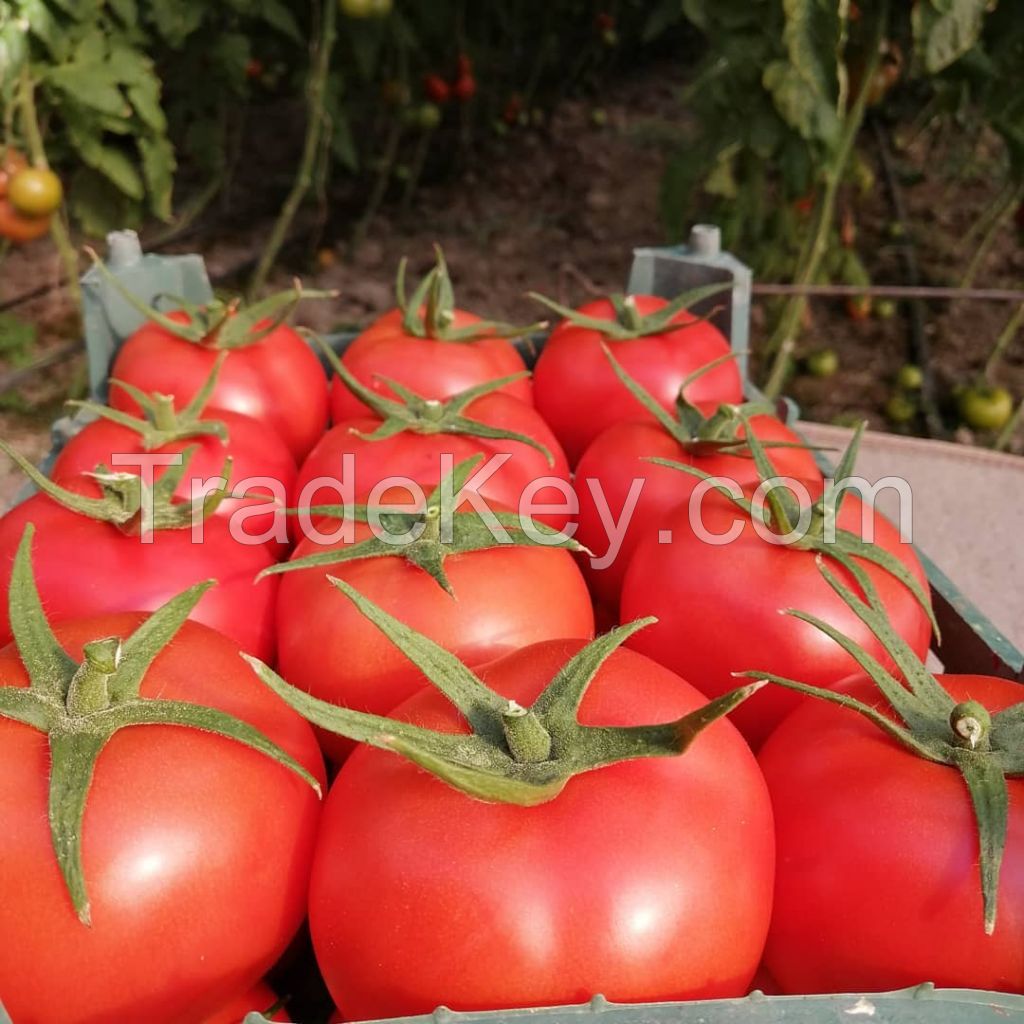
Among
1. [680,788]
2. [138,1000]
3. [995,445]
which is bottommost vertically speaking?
[995,445]

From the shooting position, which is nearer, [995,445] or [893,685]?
[893,685]

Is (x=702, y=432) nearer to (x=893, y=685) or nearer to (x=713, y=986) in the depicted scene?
(x=893, y=685)

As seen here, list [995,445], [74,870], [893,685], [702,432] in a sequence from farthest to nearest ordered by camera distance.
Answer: [995,445] < [702,432] < [893,685] < [74,870]

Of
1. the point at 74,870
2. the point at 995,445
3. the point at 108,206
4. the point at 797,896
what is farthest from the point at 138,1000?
the point at 995,445

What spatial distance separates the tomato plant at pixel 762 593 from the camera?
2.37ft

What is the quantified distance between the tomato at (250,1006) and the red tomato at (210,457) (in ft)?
1.26

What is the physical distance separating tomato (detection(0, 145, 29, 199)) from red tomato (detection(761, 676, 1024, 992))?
252 cm

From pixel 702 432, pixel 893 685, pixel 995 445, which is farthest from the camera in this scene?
pixel 995 445

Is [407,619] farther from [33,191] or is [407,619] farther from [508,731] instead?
[33,191]

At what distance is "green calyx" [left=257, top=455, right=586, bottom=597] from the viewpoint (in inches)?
27.5

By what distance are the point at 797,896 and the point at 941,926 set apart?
3.1 inches

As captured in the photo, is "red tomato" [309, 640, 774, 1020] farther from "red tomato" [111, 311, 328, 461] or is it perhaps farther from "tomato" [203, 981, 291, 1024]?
"red tomato" [111, 311, 328, 461]

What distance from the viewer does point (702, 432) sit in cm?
90

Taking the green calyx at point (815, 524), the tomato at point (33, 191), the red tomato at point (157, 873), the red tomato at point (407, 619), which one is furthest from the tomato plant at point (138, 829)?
the tomato at point (33, 191)
